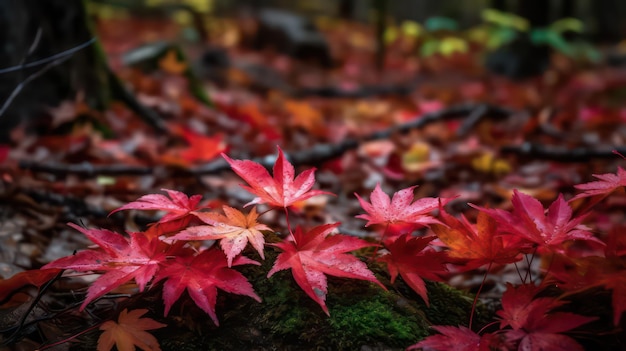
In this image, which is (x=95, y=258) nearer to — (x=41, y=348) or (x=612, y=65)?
(x=41, y=348)

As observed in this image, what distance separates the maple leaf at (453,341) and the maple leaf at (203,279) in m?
0.36

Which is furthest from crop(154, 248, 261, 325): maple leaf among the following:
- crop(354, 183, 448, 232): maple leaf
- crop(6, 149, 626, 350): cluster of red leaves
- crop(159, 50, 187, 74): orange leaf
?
crop(159, 50, 187, 74): orange leaf

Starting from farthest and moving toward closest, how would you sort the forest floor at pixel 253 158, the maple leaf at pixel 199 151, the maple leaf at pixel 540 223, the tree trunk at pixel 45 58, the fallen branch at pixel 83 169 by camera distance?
the maple leaf at pixel 199 151 → the tree trunk at pixel 45 58 → the fallen branch at pixel 83 169 → the forest floor at pixel 253 158 → the maple leaf at pixel 540 223

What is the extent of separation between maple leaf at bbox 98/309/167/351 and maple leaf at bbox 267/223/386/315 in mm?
295

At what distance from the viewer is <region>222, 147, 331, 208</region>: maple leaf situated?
3.61 ft

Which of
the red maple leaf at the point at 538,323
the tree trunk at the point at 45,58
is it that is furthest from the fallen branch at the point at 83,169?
the red maple leaf at the point at 538,323

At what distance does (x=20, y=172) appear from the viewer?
2201 millimetres

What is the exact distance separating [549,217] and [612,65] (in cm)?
1093

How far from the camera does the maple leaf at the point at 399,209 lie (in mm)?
1094

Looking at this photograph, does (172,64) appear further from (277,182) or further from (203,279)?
(203,279)

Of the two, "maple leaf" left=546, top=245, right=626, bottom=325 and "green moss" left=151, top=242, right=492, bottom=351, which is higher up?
"maple leaf" left=546, top=245, right=626, bottom=325

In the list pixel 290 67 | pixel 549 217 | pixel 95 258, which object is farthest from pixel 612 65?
pixel 95 258

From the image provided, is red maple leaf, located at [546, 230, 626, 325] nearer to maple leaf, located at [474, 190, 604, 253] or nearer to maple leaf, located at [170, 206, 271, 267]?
maple leaf, located at [474, 190, 604, 253]

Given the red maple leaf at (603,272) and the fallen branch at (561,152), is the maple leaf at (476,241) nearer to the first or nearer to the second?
the red maple leaf at (603,272)
